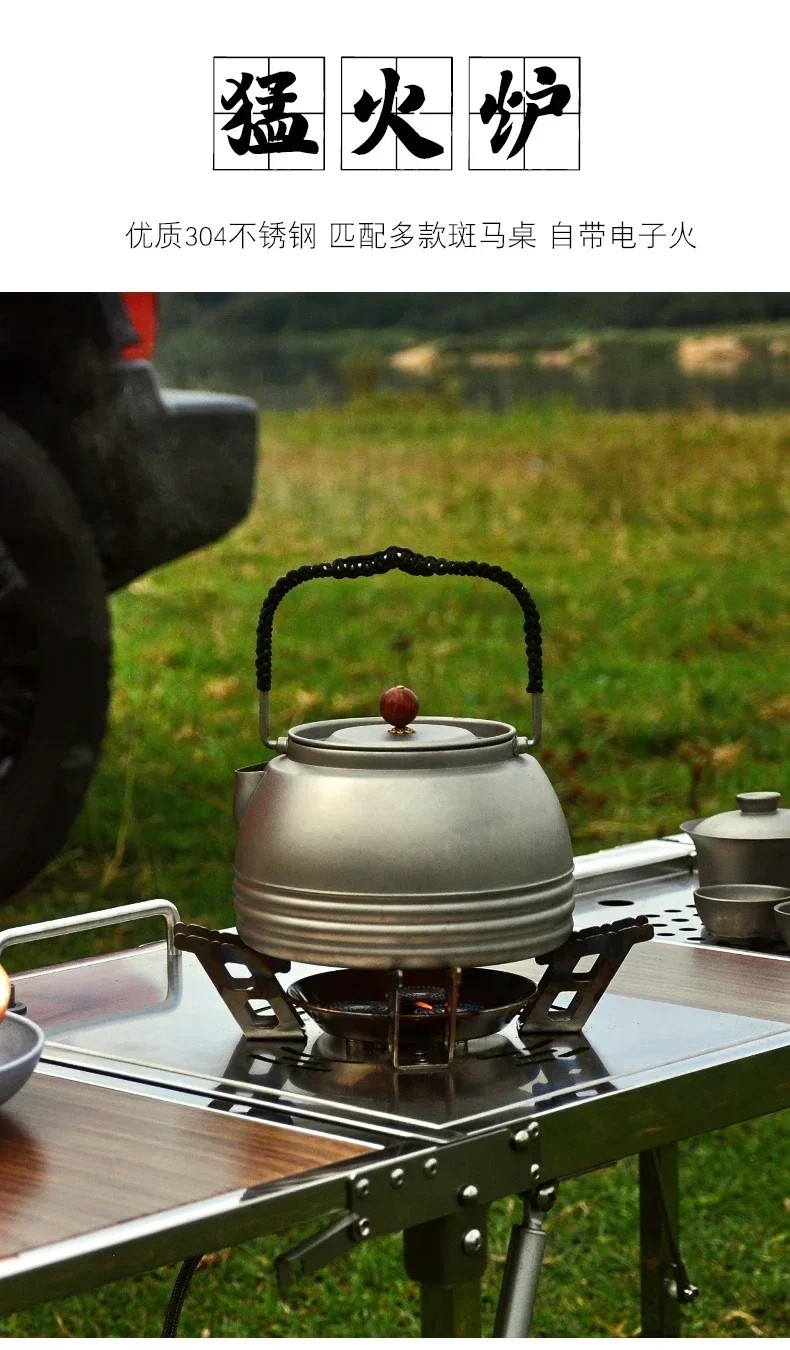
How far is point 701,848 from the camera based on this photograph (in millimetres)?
2352

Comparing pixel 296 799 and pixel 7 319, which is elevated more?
pixel 7 319

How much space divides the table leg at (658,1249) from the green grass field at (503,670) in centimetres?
42

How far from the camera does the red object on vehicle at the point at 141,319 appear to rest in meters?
4.38

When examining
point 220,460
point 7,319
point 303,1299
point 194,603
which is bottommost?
point 303,1299

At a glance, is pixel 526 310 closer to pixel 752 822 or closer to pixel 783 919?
pixel 752 822

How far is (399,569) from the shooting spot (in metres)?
1.90

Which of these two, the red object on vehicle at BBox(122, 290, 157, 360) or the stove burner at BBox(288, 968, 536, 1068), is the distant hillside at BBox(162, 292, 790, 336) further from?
the stove burner at BBox(288, 968, 536, 1068)

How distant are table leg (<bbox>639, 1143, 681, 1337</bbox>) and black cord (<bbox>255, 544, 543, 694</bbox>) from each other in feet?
3.21

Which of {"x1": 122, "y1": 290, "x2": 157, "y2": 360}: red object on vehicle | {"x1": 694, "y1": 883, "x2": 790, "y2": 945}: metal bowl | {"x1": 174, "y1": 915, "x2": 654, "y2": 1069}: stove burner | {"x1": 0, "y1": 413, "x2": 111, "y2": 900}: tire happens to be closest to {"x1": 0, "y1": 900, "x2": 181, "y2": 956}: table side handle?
{"x1": 174, "y1": 915, "x2": 654, "y2": 1069}: stove burner

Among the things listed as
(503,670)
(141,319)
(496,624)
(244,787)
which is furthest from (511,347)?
(244,787)

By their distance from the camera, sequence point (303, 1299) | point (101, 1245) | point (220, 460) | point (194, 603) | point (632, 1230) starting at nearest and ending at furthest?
1. point (101, 1245)
2. point (303, 1299)
3. point (632, 1230)
4. point (220, 460)
5. point (194, 603)
